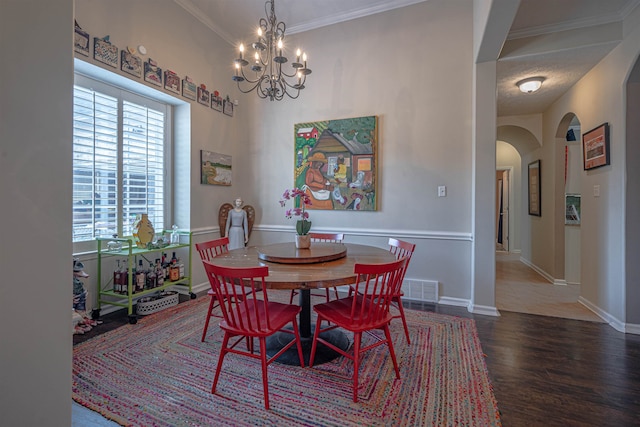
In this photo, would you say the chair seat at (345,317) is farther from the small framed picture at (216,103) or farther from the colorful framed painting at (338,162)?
the small framed picture at (216,103)

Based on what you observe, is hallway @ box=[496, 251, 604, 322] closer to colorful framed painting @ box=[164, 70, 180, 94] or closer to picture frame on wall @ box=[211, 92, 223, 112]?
picture frame on wall @ box=[211, 92, 223, 112]

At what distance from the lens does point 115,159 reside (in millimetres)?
3064

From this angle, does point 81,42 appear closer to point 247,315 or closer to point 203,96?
point 203,96

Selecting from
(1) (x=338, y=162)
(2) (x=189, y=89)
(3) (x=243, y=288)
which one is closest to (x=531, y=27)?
(1) (x=338, y=162)

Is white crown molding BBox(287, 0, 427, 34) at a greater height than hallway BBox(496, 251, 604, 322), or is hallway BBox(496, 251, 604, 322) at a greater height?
white crown molding BBox(287, 0, 427, 34)

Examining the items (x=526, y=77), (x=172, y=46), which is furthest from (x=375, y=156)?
(x=172, y=46)

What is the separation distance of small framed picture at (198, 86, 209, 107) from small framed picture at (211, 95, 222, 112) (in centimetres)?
10

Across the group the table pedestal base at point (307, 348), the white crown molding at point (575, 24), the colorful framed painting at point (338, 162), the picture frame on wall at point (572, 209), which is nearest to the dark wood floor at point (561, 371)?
the table pedestal base at point (307, 348)

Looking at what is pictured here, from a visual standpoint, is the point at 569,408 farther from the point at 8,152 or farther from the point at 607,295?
the point at 8,152

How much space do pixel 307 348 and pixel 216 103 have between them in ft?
10.7

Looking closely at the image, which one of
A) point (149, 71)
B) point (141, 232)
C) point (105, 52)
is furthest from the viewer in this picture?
point (149, 71)

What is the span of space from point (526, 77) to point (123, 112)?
4.42m

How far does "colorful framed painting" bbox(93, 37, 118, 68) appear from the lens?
8.74ft

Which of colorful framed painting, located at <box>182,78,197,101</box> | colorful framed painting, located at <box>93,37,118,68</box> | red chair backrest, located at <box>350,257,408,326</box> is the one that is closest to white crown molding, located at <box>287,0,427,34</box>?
colorful framed painting, located at <box>182,78,197,101</box>
